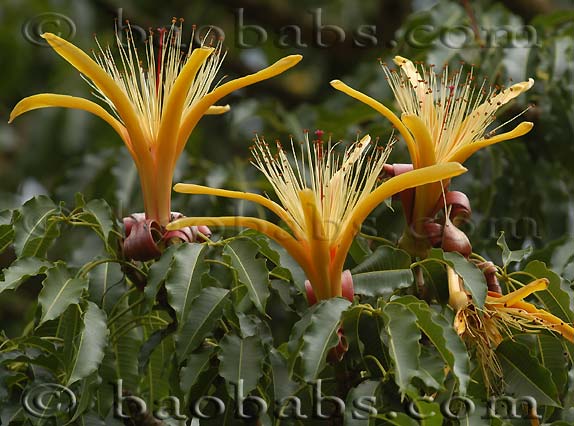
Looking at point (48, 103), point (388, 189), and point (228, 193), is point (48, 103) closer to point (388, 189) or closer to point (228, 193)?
point (228, 193)

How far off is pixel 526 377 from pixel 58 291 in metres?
1.00

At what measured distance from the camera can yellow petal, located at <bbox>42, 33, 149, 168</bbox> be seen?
2.49 m

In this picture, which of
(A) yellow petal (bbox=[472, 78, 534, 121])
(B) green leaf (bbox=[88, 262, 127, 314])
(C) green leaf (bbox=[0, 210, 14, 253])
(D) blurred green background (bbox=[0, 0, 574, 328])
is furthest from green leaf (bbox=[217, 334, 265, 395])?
(D) blurred green background (bbox=[0, 0, 574, 328])

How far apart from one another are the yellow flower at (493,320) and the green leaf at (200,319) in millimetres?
497

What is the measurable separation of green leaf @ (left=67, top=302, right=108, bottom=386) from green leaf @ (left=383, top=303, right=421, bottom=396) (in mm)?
577

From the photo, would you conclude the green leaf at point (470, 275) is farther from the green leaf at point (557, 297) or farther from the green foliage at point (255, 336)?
the green leaf at point (557, 297)

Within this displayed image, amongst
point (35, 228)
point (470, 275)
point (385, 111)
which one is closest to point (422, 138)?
point (385, 111)

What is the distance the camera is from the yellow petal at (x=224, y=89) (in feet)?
8.09

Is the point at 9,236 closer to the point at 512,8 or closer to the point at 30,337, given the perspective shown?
the point at 30,337

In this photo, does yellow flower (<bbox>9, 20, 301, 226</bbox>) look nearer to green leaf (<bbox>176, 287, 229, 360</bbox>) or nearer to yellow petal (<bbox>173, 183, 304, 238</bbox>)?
yellow petal (<bbox>173, 183, 304, 238</bbox>)

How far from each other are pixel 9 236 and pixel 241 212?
3.75 ft

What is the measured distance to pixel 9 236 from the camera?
2.64 meters

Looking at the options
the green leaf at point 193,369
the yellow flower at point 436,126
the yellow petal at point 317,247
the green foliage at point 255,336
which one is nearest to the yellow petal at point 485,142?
the yellow flower at point 436,126

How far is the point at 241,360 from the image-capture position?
2.36 meters
